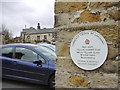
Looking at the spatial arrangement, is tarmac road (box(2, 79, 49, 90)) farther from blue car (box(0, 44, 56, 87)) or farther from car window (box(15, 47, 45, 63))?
car window (box(15, 47, 45, 63))

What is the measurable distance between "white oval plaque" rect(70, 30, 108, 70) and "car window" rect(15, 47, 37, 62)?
3.92 meters

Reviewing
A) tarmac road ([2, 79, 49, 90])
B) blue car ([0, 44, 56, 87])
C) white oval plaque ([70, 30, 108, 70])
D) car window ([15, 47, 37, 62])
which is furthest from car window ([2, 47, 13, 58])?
white oval plaque ([70, 30, 108, 70])

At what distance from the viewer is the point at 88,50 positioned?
47.6 inches

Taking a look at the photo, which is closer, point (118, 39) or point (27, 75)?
point (118, 39)

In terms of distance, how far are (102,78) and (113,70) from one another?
9cm

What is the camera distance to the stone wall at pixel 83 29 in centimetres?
114

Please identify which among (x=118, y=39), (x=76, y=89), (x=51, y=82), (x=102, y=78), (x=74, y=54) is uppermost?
(x=118, y=39)

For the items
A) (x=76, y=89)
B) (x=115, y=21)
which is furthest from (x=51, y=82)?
(x=115, y=21)

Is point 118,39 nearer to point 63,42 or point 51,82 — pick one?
point 63,42

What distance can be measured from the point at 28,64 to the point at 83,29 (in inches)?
158

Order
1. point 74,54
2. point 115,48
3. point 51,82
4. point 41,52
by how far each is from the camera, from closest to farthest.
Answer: point 115,48 → point 74,54 → point 51,82 → point 41,52

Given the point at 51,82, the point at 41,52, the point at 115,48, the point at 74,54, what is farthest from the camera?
the point at 41,52

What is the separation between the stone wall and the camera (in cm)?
114

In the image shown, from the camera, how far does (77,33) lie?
1254mm
